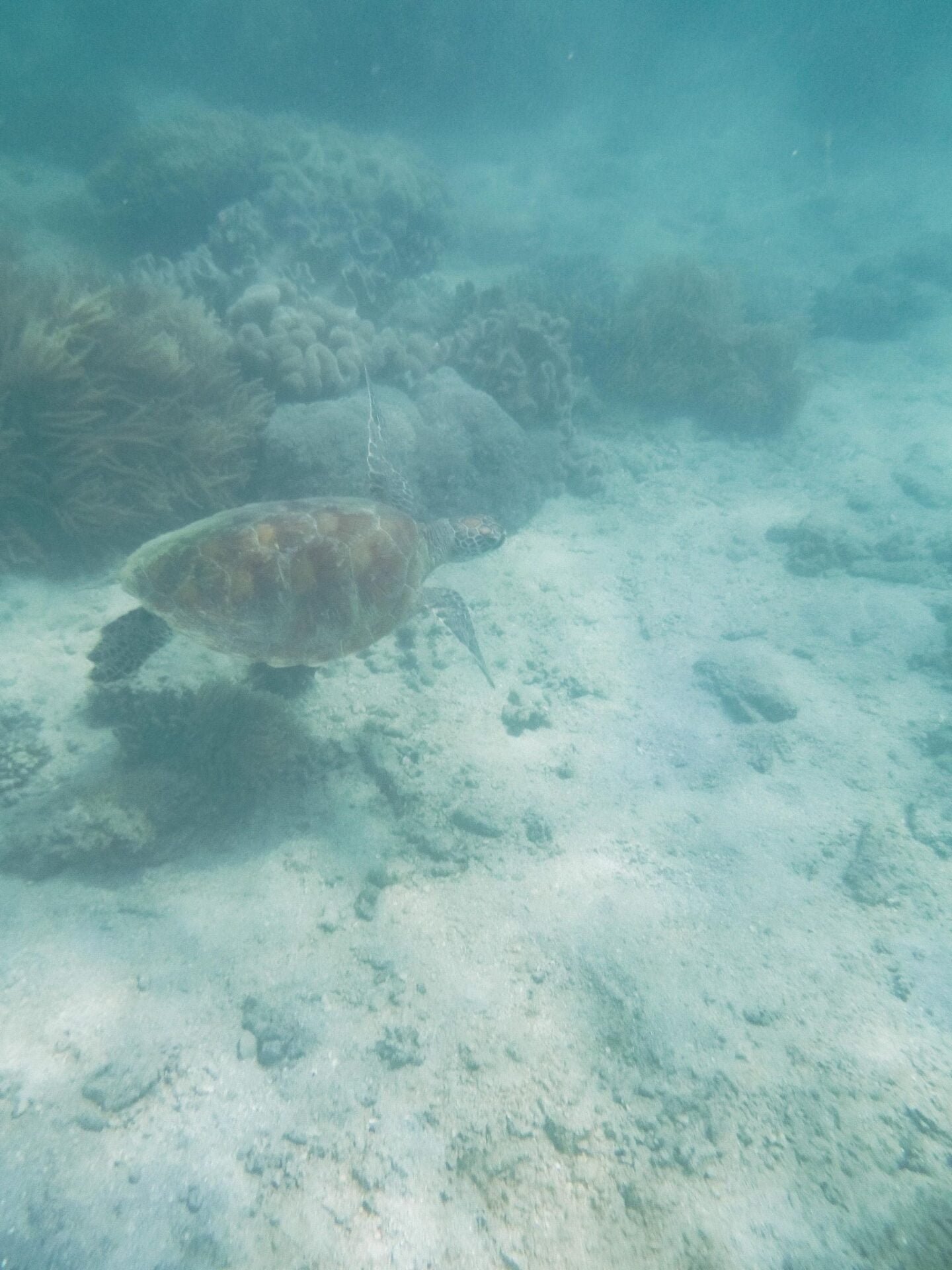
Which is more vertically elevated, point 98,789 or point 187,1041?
point 98,789

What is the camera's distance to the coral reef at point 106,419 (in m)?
5.45

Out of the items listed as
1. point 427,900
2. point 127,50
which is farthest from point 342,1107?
point 127,50

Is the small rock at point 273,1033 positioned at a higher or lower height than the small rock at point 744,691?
lower

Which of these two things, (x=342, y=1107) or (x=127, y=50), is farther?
(x=127, y=50)

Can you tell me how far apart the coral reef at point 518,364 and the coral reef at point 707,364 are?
2.13m

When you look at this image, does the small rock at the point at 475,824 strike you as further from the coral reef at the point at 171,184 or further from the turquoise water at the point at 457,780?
the coral reef at the point at 171,184

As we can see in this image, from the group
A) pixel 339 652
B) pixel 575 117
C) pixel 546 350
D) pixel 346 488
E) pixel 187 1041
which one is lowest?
Answer: pixel 187 1041

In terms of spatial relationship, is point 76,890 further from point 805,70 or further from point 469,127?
point 805,70

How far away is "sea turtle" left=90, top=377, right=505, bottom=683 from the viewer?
14.8 ft

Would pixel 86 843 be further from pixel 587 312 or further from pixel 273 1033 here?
pixel 587 312

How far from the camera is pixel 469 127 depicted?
27.7 m

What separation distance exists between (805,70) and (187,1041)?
6305cm

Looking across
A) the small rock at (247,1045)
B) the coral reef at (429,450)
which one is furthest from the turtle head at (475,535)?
the small rock at (247,1045)

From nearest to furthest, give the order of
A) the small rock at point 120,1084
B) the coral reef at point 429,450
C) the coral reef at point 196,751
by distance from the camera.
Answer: the small rock at point 120,1084
the coral reef at point 196,751
the coral reef at point 429,450
